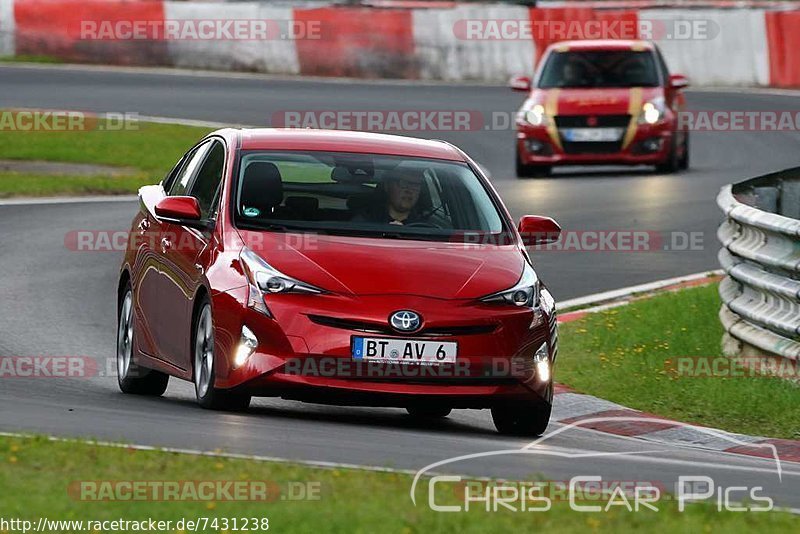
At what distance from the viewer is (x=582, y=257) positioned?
1831 cm

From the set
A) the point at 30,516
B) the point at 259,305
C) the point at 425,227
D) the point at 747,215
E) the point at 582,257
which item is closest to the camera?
the point at 30,516

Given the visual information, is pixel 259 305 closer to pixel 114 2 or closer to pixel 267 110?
pixel 267 110

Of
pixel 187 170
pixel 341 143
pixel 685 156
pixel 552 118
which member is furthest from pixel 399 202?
pixel 685 156

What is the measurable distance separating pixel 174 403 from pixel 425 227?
1.65 meters

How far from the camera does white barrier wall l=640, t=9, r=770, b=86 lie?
3644 centimetres

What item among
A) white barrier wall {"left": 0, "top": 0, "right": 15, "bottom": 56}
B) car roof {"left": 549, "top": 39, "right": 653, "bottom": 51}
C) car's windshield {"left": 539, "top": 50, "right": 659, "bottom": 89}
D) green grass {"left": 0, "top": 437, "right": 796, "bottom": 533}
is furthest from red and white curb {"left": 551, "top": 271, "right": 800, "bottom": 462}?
white barrier wall {"left": 0, "top": 0, "right": 15, "bottom": 56}

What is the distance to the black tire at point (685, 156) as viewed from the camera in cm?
2592

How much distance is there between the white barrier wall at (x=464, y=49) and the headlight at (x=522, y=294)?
2702 centimetres

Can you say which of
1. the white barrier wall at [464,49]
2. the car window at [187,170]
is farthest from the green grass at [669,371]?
the white barrier wall at [464,49]

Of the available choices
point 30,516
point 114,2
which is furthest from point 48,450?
point 114,2

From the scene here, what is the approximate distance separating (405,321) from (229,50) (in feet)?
95.3

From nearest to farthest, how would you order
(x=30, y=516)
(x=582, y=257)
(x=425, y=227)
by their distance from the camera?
(x=30, y=516), (x=425, y=227), (x=582, y=257)

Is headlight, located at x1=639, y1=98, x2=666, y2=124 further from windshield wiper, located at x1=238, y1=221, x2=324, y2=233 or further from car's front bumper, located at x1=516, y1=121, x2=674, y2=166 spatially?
windshield wiper, located at x1=238, y1=221, x2=324, y2=233

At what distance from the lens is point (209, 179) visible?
435 inches
